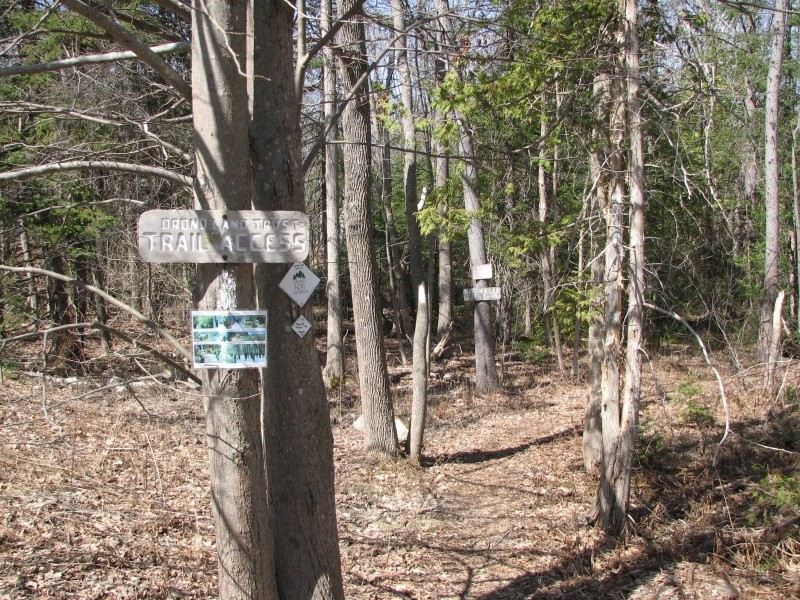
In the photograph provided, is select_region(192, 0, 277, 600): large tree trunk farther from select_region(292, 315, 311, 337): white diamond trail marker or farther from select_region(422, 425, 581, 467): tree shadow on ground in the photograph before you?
select_region(422, 425, 581, 467): tree shadow on ground

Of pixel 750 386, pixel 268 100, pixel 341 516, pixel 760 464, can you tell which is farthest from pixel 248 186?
pixel 750 386

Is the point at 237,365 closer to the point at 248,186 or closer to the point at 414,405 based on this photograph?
the point at 248,186

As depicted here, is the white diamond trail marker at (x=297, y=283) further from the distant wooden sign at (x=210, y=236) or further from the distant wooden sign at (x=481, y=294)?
the distant wooden sign at (x=481, y=294)

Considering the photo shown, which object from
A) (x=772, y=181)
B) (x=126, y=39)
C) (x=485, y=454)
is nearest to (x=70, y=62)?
(x=126, y=39)

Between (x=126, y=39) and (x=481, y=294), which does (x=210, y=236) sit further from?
(x=481, y=294)

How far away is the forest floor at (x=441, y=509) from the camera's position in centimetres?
562

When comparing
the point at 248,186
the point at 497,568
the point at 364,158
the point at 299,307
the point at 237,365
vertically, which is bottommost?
the point at 497,568

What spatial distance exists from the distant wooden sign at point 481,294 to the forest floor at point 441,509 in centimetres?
270

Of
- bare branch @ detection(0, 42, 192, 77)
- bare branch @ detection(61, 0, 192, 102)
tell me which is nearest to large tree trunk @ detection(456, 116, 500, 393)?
bare branch @ detection(0, 42, 192, 77)

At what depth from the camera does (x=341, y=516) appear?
24.8 feet

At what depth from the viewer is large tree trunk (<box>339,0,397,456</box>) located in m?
9.55

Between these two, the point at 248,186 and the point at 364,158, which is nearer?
the point at 248,186

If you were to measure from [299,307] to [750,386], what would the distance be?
32.0 ft

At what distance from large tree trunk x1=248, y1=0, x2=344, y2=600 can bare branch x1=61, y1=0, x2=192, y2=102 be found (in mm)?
546
